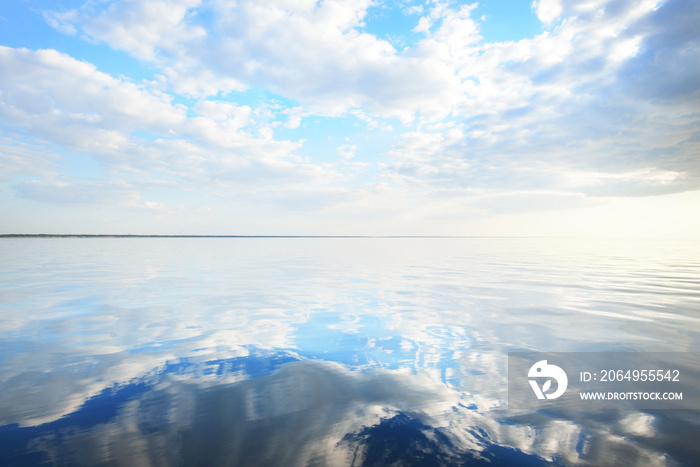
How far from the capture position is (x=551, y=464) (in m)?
3.93

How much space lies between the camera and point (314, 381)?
640 cm

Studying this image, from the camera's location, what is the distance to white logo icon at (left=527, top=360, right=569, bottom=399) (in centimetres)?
601

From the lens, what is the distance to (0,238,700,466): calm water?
4203 millimetres

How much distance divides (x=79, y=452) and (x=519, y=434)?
564cm

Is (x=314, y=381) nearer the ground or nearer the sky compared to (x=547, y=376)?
nearer the ground

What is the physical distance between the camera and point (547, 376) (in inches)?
263

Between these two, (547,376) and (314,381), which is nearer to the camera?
(314,381)

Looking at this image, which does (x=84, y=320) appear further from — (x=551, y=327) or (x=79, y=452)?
(x=551, y=327)

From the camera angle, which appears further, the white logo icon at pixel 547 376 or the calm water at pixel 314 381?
the white logo icon at pixel 547 376

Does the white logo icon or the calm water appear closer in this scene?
the calm water

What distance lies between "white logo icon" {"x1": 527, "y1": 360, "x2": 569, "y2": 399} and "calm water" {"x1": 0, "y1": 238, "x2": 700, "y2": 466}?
1.83ft

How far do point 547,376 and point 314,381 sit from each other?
463cm

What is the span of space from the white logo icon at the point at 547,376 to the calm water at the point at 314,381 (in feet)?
1.83

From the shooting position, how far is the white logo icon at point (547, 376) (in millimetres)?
6015
